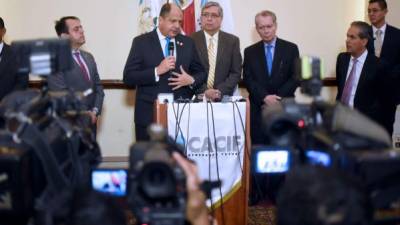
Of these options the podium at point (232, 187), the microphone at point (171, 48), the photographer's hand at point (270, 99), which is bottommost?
the podium at point (232, 187)

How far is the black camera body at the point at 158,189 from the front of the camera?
4.59 ft

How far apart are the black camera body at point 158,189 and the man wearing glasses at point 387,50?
3383 millimetres

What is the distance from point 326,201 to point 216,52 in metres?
3.45

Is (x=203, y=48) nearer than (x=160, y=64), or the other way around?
(x=160, y=64)

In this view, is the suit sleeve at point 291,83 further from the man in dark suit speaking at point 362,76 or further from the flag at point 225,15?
the flag at point 225,15

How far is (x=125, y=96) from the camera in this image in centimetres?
546

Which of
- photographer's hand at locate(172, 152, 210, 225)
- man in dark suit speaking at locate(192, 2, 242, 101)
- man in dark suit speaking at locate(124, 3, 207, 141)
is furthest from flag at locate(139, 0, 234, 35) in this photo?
photographer's hand at locate(172, 152, 210, 225)

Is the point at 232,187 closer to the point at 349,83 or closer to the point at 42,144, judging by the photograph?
the point at 349,83

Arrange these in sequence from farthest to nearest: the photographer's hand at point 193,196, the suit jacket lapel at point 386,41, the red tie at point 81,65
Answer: the suit jacket lapel at point 386,41 → the red tie at point 81,65 → the photographer's hand at point 193,196

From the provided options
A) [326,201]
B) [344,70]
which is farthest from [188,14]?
[326,201]

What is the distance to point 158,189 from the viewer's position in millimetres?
1430

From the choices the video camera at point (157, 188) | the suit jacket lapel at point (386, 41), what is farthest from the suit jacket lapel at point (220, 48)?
the video camera at point (157, 188)

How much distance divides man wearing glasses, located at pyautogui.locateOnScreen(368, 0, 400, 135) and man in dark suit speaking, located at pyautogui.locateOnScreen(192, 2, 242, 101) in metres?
1.10

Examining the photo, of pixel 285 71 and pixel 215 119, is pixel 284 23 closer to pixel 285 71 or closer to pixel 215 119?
pixel 285 71
